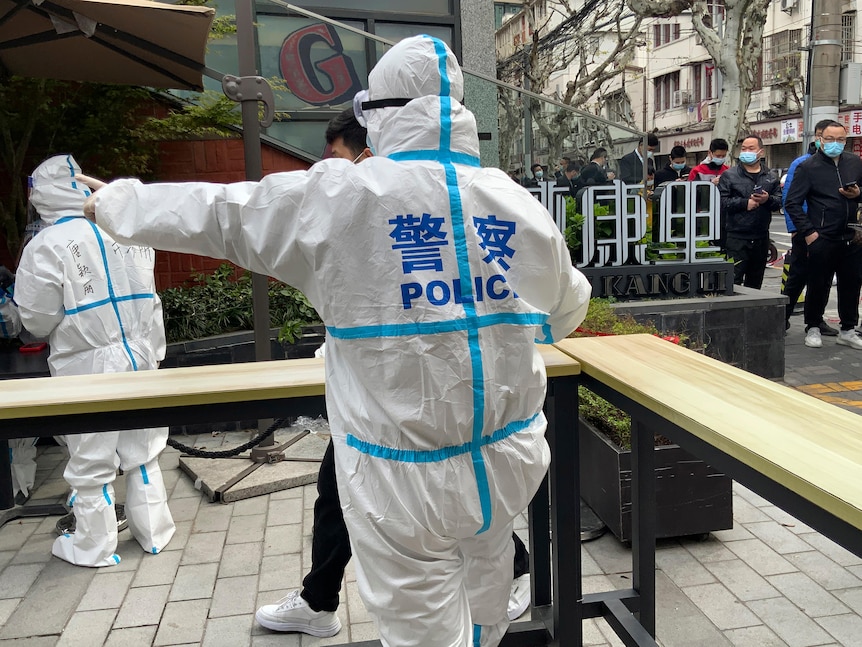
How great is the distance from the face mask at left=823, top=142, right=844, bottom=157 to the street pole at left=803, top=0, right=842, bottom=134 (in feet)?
13.2

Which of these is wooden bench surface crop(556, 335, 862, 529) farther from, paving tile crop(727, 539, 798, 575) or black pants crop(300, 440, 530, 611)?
paving tile crop(727, 539, 798, 575)

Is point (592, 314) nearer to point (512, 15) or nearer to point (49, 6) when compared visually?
point (49, 6)

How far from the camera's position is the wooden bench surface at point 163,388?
2.11 m

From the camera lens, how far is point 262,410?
2.30 meters

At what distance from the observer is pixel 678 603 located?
10.3 ft

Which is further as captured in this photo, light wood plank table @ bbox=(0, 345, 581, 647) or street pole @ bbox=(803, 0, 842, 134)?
street pole @ bbox=(803, 0, 842, 134)

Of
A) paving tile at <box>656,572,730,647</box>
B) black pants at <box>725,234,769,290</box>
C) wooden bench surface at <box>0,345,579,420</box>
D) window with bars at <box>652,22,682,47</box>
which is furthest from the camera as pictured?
window with bars at <box>652,22,682,47</box>

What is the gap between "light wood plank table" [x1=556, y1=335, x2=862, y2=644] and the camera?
134cm

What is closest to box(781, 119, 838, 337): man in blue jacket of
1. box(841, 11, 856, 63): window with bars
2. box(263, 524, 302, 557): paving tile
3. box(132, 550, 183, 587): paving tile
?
box(263, 524, 302, 557): paving tile

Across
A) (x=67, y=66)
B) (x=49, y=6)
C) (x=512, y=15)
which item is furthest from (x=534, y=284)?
(x=512, y=15)

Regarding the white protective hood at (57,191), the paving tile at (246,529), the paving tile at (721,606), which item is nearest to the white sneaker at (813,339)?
the paving tile at (721,606)

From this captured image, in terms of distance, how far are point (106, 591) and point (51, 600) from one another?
0.72 ft

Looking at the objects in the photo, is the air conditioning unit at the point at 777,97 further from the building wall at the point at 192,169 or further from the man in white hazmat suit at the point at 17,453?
the man in white hazmat suit at the point at 17,453

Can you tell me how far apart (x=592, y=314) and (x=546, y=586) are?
2.32m
